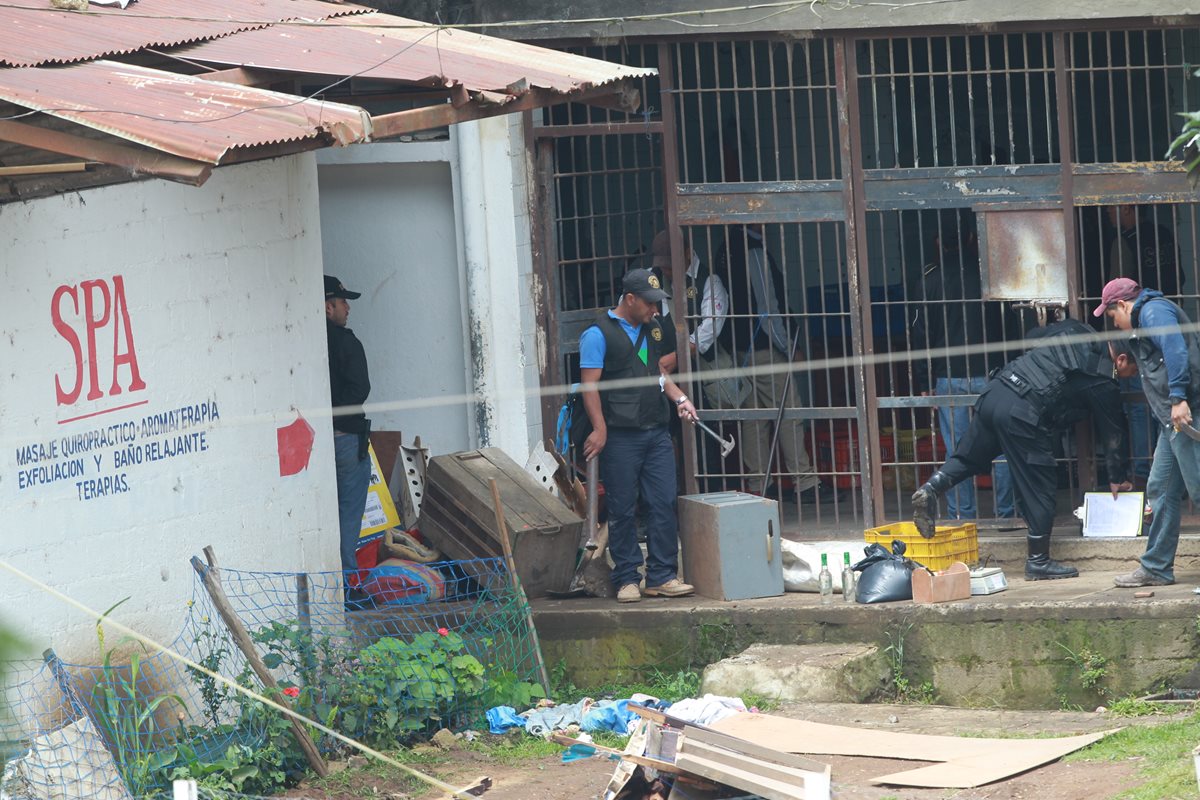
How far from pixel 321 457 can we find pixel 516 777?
223 cm

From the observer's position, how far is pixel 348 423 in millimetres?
9453

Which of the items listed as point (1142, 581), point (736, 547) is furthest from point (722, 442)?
point (1142, 581)

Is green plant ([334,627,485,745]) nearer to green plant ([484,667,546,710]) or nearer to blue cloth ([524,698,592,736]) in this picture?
green plant ([484,667,546,710])

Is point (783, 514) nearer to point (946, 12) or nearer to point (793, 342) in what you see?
point (793, 342)

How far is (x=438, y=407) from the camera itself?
414 inches

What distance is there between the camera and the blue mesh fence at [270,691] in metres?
6.45

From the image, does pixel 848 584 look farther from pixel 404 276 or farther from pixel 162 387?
pixel 162 387

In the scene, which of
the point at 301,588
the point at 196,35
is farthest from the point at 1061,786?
the point at 196,35

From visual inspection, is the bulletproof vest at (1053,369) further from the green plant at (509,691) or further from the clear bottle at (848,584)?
the green plant at (509,691)

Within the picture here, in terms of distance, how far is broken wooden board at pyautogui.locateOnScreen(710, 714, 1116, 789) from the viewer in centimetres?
683

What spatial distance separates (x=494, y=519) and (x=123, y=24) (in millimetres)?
3547

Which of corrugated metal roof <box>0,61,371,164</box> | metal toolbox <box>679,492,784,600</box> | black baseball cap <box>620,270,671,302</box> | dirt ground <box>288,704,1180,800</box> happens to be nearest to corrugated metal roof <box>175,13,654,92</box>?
corrugated metal roof <box>0,61,371,164</box>

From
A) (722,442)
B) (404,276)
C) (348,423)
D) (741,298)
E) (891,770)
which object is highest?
(404,276)

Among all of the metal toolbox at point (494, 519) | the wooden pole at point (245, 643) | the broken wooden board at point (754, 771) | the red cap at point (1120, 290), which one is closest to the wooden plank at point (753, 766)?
the broken wooden board at point (754, 771)
